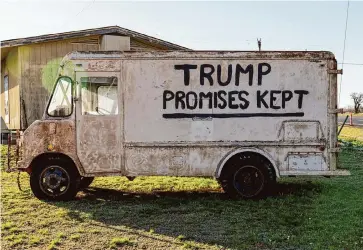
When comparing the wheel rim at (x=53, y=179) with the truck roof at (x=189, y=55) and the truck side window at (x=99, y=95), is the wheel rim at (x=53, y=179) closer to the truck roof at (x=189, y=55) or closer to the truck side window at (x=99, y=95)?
the truck side window at (x=99, y=95)

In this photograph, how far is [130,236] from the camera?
598cm

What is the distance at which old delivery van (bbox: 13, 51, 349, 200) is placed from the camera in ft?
26.6

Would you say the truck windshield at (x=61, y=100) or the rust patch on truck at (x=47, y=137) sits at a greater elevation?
the truck windshield at (x=61, y=100)

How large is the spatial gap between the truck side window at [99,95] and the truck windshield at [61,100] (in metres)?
0.26

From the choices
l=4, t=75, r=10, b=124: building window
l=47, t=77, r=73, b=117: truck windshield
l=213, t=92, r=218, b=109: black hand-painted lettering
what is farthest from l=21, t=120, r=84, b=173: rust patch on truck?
l=4, t=75, r=10, b=124: building window

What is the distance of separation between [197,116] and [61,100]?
2527mm

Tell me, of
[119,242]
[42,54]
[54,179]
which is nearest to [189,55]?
[54,179]

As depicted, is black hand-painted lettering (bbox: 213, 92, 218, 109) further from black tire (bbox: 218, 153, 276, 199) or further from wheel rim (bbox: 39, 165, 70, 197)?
wheel rim (bbox: 39, 165, 70, 197)

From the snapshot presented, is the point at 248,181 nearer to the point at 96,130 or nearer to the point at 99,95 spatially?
the point at 96,130

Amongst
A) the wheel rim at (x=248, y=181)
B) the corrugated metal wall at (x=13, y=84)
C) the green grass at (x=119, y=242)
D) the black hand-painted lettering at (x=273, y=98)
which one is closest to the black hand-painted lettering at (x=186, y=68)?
the black hand-painted lettering at (x=273, y=98)

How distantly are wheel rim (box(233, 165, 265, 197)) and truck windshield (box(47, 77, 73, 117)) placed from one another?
3322mm

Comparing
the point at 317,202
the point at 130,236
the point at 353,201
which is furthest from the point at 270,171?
the point at 130,236

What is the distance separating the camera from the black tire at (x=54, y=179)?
8172 millimetres

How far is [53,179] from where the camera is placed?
8.19 m
